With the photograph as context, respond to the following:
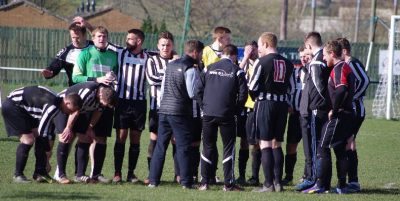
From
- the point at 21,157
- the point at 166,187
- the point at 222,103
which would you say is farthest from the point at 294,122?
the point at 21,157

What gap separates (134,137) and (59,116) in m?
1.30

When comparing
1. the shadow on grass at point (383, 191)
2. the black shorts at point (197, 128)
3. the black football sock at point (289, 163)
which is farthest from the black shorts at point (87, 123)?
the shadow on grass at point (383, 191)

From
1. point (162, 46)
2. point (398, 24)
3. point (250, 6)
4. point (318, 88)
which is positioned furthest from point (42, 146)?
point (250, 6)

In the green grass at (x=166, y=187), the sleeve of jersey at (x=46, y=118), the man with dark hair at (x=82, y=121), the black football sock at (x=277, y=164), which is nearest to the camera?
the green grass at (x=166, y=187)

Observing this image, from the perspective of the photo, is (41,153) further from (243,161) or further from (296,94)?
(296,94)

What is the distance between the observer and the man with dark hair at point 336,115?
11.8 metres

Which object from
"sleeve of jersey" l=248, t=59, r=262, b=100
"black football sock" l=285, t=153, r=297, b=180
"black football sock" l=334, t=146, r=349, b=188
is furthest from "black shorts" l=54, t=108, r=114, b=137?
"black football sock" l=334, t=146, r=349, b=188

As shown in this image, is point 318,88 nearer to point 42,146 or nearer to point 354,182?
point 354,182

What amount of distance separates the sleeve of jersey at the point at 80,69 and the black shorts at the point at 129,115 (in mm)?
615

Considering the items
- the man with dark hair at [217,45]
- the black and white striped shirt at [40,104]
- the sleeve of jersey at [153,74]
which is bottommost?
the black and white striped shirt at [40,104]

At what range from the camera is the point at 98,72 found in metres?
12.7

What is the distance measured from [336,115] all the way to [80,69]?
11.7ft

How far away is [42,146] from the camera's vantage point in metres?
11.9

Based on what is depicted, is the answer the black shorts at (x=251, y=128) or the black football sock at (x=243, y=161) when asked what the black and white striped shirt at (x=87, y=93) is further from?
the black football sock at (x=243, y=161)
